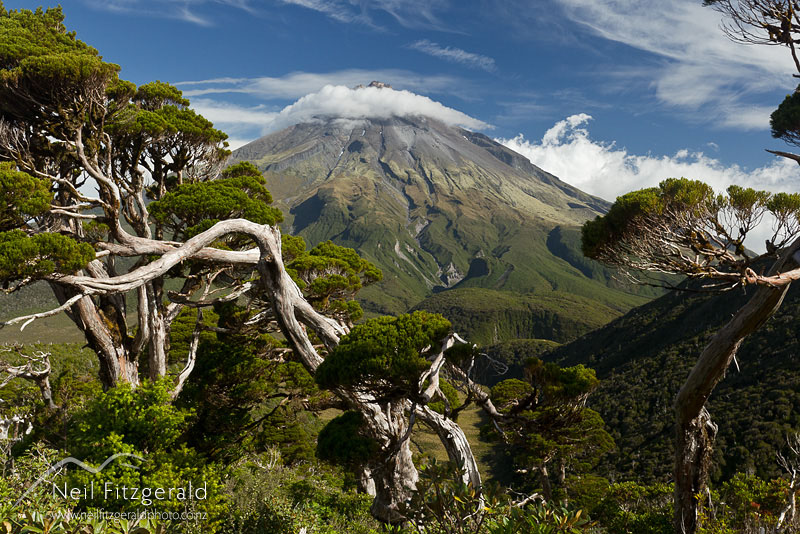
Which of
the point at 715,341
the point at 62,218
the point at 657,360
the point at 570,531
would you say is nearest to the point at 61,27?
the point at 62,218

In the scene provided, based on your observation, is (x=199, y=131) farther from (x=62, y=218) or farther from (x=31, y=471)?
(x=31, y=471)

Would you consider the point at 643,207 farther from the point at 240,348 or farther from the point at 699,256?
the point at 240,348

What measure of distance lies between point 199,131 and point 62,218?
434cm

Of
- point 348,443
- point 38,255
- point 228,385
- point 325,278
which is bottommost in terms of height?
point 228,385

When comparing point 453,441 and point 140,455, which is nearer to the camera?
point 140,455

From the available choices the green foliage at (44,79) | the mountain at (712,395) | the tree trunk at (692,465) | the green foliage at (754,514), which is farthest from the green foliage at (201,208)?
the mountain at (712,395)

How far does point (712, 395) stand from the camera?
213 ft

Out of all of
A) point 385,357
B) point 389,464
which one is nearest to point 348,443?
point 389,464

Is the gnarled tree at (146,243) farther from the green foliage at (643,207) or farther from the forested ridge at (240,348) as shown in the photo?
the green foliage at (643,207)

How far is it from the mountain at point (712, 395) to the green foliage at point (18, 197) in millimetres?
40370

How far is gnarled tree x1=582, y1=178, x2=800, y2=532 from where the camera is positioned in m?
6.55

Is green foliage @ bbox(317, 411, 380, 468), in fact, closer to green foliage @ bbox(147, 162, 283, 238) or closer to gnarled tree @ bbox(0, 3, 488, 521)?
gnarled tree @ bbox(0, 3, 488, 521)

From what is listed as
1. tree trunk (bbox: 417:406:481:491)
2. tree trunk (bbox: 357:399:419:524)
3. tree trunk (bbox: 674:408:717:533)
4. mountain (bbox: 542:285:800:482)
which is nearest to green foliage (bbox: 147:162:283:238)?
tree trunk (bbox: 357:399:419:524)

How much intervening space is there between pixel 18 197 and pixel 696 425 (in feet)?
41.1
